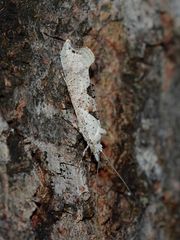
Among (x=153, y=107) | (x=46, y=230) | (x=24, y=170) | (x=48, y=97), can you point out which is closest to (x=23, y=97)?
(x=48, y=97)

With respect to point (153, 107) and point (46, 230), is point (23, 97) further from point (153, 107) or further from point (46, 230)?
point (153, 107)

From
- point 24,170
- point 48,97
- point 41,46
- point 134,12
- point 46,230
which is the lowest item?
point 46,230
